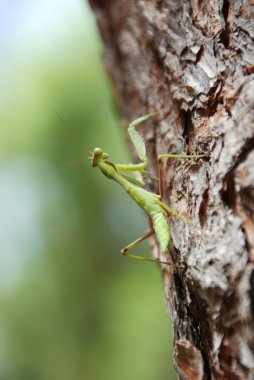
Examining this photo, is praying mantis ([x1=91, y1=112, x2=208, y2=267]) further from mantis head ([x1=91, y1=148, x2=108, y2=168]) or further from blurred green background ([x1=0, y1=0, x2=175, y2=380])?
blurred green background ([x1=0, y1=0, x2=175, y2=380])

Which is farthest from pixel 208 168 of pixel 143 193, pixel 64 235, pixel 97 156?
pixel 64 235

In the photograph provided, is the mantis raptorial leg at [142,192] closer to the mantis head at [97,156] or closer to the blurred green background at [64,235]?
the mantis head at [97,156]

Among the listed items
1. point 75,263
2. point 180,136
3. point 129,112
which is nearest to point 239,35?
point 180,136

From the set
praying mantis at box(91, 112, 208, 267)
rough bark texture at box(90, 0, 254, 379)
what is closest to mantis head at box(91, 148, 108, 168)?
praying mantis at box(91, 112, 208, 267)

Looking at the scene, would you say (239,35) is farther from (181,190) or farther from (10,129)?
(10,129)

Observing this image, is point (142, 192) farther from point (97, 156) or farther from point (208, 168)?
point (208, 168)
